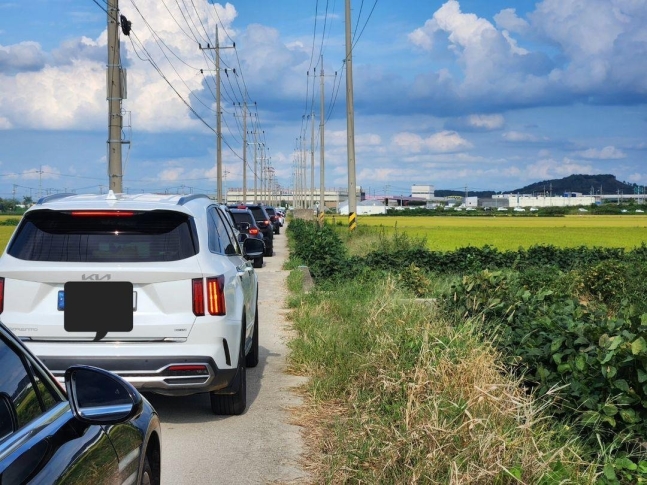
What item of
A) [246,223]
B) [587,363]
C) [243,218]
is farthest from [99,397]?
[243,218]

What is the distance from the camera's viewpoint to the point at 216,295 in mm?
7023

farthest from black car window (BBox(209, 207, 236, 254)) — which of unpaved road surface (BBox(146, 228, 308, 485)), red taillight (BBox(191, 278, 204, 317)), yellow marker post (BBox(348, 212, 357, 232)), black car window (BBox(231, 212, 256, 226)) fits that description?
yellow marker post (BBox(348, 212, 357, 232))

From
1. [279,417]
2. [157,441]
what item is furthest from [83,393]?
[279,417]

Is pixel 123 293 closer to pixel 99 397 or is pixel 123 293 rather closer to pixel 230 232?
pixel 230 232

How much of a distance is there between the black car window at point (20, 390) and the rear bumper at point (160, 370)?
3.48 meters

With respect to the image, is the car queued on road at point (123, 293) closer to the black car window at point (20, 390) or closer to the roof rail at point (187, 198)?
the roof rail at point (187, 198)

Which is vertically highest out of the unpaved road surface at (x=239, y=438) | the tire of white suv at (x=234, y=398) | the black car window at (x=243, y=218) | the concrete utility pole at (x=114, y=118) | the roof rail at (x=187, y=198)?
the concrete utility pole at (x=114, y=118)

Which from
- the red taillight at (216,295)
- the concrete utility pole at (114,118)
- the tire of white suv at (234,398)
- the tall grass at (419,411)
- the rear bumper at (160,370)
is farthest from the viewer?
the concrete utility pole at (114,118)

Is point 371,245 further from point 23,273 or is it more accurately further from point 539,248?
point 23,273

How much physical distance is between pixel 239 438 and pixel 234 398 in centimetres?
66

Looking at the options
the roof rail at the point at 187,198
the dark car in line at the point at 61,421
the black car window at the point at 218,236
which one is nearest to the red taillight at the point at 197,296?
the black car window at the point at 218,236

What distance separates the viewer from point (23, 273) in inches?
265

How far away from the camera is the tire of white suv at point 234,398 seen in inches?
297

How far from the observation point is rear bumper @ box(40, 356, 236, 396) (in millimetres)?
6691
